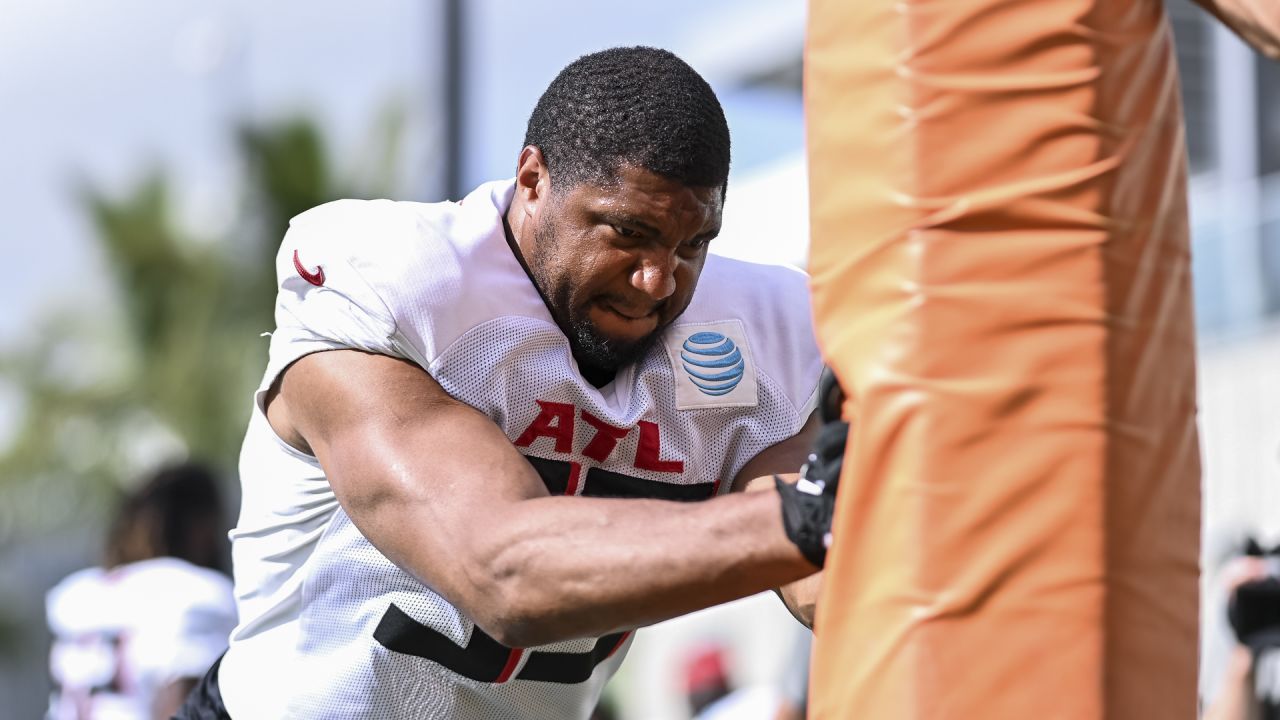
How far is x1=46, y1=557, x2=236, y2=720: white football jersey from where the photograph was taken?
4.38m

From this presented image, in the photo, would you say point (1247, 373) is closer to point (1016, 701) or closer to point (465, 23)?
point (465, 23)

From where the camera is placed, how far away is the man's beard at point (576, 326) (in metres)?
2.44

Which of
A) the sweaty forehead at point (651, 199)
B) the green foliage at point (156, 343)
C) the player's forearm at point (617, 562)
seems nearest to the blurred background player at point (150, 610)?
the sweaty forehead at point (651, 199)

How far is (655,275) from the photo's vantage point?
7.62 feet

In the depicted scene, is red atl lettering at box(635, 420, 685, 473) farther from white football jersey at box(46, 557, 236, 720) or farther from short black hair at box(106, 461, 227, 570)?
short black hair at box(106, 461, 227, 570)

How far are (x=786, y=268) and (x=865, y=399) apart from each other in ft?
3.97

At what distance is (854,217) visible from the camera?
5.48 feet

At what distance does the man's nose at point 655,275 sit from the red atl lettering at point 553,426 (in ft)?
0.72

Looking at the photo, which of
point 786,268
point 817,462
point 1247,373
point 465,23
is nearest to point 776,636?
point 1247,373

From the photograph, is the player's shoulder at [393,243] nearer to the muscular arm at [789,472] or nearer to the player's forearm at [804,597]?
the muscular arm at [789,472]

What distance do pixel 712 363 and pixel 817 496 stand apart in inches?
33.5

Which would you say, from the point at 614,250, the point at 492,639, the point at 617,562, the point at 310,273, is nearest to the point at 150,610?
the point at 492,639

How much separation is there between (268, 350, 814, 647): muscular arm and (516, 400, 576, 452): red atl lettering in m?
0.20

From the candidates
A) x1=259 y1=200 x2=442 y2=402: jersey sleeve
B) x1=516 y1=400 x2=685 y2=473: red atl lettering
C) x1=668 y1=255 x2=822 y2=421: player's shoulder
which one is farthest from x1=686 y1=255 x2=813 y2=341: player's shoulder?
x1=259 y1=200 x2=442 y2=402: jersey sleeve
